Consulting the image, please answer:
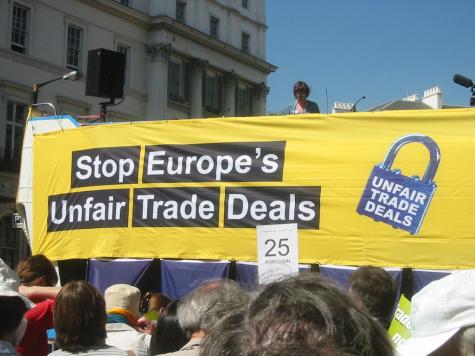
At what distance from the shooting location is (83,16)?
33.8 m

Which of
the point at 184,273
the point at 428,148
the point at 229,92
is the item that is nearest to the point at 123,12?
the point at 229,92

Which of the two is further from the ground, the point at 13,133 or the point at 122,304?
the point at 13,133

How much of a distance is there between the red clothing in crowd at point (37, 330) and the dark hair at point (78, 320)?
3.33ft

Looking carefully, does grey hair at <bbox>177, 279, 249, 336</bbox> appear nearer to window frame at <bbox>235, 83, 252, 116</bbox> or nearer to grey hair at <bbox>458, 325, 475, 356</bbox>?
grey hair at <bbox>458, 325, 475, 356</bbox>

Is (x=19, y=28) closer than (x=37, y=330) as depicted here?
No

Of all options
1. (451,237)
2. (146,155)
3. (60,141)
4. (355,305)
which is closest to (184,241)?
(146,155)

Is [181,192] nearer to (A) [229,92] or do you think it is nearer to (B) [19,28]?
(B) [19,28]

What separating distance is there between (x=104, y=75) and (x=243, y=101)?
34494mm

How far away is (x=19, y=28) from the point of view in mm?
30531

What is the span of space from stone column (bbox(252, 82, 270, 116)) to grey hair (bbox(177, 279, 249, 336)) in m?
41.8

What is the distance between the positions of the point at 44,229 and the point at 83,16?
2789cm

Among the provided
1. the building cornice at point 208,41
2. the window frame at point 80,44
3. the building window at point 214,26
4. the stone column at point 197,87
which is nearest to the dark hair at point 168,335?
the window frame at point 80,44

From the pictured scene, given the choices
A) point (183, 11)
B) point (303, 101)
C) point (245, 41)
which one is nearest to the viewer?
point (303, 101)

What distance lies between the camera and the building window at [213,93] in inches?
1636
